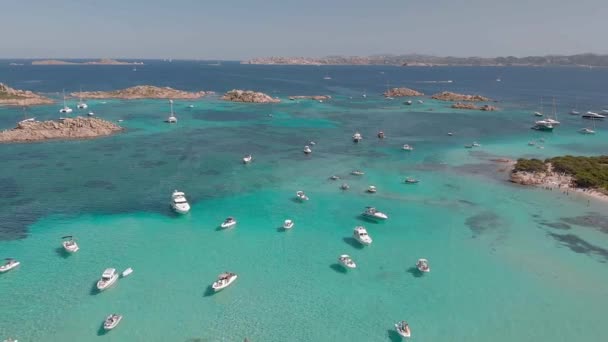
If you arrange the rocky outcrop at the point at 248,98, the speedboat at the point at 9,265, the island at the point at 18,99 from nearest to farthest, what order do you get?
the speedboat at the point at 9,265, the island at the point at 18,99, the rocky outcrop at the point at 248,98

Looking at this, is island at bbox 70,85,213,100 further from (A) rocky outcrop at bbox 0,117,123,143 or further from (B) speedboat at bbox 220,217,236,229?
(B) speedboat at bbox 220,217,236,229

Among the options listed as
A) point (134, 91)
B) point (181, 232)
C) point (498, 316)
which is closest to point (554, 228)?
point (498, 316)

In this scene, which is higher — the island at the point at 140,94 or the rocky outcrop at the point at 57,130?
the island at the point at 140,94

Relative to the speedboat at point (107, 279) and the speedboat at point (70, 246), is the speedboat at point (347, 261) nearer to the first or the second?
the speedboat at point (107, 279)

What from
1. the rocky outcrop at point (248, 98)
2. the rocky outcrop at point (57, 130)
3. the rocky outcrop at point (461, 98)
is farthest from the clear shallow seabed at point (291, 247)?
the rocky outcrop at point (461, 98)

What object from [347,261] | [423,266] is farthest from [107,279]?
[423,266]

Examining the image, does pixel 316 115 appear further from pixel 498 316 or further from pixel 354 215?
pixel 498 316
